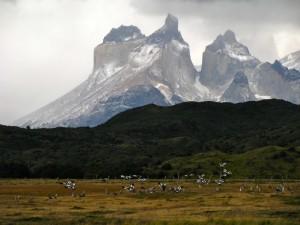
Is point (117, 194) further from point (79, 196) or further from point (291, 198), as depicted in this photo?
point (291, 198)

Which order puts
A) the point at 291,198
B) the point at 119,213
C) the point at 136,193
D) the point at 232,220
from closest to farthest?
the point at 232,220 → the point at 119,213 → the point at 291,198 → the point at 136,193

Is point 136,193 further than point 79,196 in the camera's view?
Yes

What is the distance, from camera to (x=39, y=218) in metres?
108

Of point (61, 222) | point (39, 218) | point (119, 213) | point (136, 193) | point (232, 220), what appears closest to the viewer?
point (232, 220)

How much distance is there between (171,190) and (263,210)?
74329 mm

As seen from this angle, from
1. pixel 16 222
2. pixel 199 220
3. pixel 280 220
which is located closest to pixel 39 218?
pixel 16 222

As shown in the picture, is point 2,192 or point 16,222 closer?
point 16,222

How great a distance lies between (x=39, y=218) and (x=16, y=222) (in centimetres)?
639

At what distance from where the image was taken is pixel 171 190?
19350 centimetres

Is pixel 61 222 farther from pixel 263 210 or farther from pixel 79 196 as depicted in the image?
pixel 79 196

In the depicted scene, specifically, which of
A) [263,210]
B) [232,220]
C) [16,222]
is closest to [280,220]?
[232,220]

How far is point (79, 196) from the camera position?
578 feet

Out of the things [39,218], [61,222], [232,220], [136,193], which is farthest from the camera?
[136,193]

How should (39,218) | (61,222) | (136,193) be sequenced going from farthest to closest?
1. (136,193)
2. (39,218)
3. (61,222)
